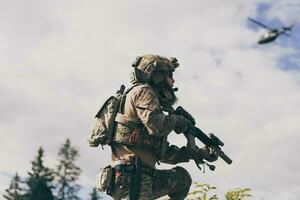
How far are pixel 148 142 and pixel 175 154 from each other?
0.56 meters

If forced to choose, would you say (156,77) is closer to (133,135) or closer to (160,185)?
(133,135)

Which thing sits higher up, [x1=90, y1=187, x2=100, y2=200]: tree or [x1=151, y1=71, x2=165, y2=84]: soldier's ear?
[x1=90, y1=187, x2=100, y2=200]: tree

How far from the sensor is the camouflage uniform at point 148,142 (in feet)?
27.2

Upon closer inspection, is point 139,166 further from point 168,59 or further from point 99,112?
point 168,59

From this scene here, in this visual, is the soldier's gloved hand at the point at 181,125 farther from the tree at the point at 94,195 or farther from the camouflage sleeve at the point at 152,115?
the tree at the point at 94,195

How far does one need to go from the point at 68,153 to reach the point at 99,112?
163 ft

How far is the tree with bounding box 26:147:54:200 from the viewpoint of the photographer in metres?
40.6

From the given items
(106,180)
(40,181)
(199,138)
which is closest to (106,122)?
(106,180)

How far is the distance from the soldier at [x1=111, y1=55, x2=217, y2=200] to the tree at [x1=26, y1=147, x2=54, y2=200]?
3229 cm

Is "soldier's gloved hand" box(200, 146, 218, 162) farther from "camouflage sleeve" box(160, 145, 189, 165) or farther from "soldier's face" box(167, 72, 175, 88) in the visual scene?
"soldier's face" box(167, 72, 175, 88)

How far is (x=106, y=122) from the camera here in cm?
874

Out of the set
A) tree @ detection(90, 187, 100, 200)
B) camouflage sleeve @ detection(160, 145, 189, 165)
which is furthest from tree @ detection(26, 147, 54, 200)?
camouflage sleeve @ detection(160, 145, 189, 165)

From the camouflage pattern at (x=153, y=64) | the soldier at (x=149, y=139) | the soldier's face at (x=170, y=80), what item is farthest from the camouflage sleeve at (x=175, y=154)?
the camouflage pattern at (x=153, y=64)

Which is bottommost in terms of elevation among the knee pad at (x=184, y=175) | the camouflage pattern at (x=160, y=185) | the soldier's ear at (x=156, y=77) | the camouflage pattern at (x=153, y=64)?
the camouflage pattern at (x=160, y=185)
